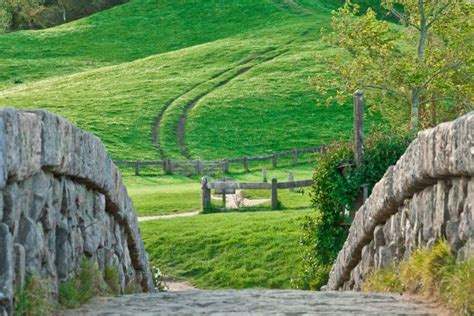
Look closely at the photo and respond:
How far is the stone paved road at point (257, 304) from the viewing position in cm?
751

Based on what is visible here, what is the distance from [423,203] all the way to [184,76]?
58.9 meters

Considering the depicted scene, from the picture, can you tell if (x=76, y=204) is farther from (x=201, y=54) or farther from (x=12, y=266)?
(x=201, y=54)

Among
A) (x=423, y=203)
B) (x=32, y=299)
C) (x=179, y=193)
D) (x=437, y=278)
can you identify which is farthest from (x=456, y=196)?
(x=179, y=193)

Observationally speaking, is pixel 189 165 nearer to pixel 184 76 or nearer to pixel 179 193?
pixel 179 193

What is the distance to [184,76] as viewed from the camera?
220 ft

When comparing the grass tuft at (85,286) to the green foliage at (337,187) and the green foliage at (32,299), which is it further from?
the green foliage at (337,187)

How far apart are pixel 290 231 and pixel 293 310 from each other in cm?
1727

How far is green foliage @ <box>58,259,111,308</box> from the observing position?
785cm

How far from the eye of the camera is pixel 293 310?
7.58m

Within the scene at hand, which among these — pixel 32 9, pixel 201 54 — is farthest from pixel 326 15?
pixel 32 9

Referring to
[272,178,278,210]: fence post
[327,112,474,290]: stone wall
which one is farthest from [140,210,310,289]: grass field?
[327,112,474,290]: stone wall

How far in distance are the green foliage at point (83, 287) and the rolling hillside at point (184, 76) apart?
38.0 metres

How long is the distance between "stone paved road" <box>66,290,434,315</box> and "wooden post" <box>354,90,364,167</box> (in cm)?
940

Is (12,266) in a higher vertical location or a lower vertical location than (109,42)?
lower
